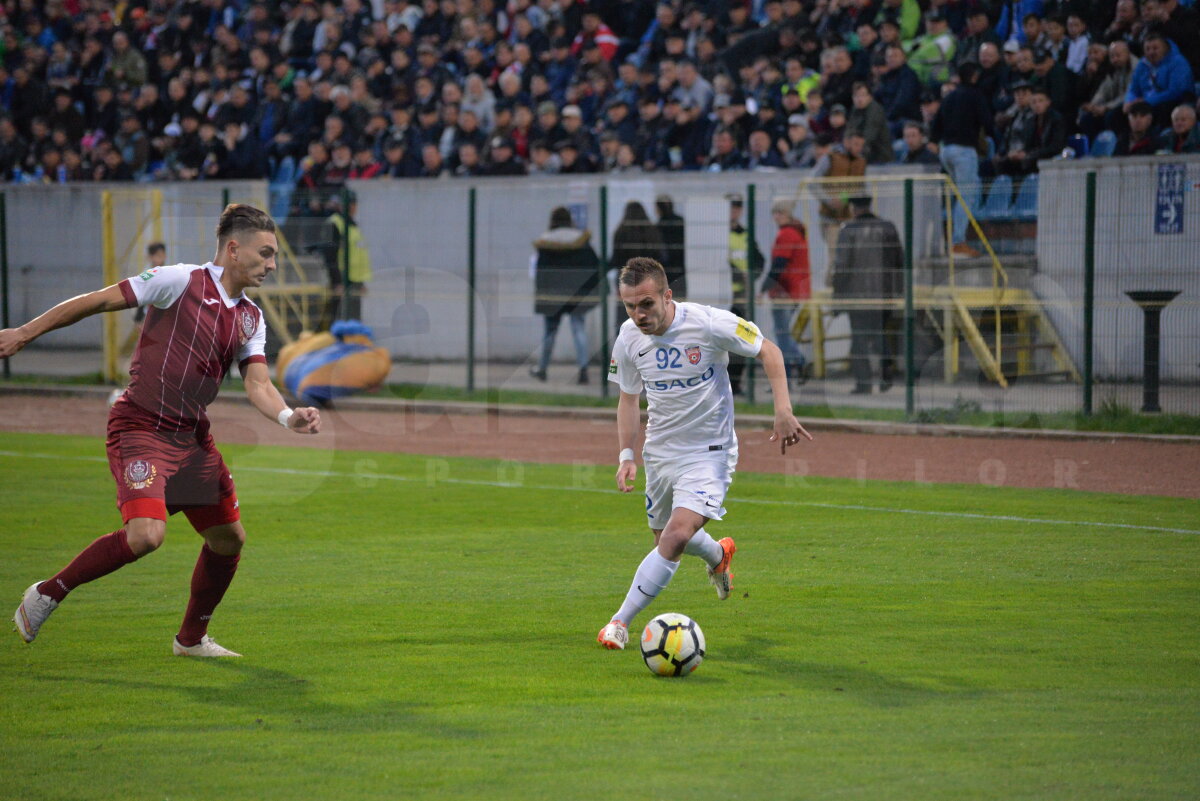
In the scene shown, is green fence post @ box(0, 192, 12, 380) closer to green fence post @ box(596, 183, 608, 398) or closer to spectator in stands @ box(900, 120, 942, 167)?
green fence post @ box(596, 183, 608, 398)

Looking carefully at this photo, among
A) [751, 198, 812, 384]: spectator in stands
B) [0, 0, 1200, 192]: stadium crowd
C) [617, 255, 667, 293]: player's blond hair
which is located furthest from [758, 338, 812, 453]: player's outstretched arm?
[0, 0, 1200, 192]: stadium crowd

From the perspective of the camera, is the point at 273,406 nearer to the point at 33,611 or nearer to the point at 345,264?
the point at 33,611

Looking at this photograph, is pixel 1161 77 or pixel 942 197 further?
pixel 942 197

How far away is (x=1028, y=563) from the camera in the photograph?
8.86 metres

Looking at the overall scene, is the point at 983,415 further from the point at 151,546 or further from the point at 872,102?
the point at 151,546

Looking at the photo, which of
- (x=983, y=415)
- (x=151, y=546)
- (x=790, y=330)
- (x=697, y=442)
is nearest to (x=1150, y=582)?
(x=697, y=442)

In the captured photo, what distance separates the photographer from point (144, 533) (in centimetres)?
631

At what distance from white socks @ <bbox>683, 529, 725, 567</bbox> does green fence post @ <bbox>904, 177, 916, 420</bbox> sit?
31.2 feet

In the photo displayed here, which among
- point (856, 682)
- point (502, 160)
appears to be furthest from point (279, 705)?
point (502, 160)

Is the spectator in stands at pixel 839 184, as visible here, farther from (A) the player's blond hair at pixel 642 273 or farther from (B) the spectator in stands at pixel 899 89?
(A) the player's blond hair at pixel 642 273

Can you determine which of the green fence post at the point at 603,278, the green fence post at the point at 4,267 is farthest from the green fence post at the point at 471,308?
the green fence post at the point at 4,267

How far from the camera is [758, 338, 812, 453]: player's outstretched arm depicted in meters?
6.62

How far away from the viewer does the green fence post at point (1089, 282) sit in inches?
614

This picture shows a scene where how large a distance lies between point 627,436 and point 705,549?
2.37ft
